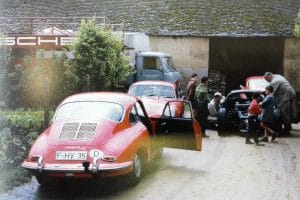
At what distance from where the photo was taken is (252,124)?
1350cm

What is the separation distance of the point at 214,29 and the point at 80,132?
20954 mm

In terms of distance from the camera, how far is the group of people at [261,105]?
13.6 meters

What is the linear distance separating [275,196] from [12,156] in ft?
16.0

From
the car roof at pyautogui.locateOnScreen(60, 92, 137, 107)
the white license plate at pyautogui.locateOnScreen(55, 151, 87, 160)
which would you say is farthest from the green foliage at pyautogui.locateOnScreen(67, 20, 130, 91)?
the white license plate at pyautogui.locateOnScreen(55, 151, 87, 160)

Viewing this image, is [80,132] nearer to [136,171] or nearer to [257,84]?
[136,171]

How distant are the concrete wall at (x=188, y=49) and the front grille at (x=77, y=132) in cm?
1999

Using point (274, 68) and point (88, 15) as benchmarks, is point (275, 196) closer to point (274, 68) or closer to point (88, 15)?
point (274, 68)

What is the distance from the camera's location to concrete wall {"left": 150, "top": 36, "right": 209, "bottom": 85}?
28891 millimetres

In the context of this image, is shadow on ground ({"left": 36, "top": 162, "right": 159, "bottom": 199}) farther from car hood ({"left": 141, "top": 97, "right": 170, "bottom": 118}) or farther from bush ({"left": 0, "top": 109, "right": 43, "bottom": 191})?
car hood ({"left": 141, "top": 97, "right": 170, "bottom": 118})

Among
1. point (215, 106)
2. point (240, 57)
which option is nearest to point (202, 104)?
point (215, 106)

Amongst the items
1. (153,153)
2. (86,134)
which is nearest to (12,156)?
(86,134)

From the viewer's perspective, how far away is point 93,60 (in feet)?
66.3

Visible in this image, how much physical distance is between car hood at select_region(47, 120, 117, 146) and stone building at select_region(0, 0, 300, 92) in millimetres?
20074

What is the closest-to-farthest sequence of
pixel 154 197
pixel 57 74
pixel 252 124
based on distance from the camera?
pixel 154 197, pixel 252 124, pixel 57 74
